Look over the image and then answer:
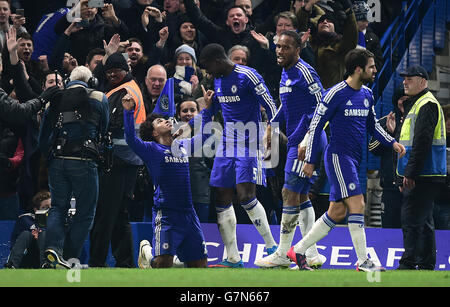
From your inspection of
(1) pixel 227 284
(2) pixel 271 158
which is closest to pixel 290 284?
(1) pixel 227 284

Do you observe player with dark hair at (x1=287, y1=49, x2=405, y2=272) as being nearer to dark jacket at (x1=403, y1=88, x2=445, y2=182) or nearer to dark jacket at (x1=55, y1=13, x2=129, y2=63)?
dark jacket at (x1=403, y1=88, x2=445, y2=182)

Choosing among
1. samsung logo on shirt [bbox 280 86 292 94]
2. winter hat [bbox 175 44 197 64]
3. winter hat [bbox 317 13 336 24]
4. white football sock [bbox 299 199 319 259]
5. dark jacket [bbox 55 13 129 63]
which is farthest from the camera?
dark jacket [bbox 55 13 129 63]

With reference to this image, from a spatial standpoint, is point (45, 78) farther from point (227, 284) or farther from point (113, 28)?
point (227, 284)

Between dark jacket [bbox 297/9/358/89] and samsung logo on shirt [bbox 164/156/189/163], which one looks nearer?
samsung logo on shirt [bbox 164/156/189/163]

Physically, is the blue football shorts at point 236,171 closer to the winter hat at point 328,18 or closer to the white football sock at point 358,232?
the white football sock at point 358,232

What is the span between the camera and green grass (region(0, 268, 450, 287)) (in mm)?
7453

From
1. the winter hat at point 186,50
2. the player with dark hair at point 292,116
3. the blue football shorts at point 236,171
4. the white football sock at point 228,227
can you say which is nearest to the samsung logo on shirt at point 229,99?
the player with dark hair at point 292,116

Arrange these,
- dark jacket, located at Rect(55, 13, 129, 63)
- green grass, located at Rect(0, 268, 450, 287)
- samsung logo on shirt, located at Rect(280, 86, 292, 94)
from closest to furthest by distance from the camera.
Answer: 1. green grass, located at Rect(0, 268, 450, 287)
2. samsung logo on shirt, located at Rect(280, 86, 292, 94)
3. dark jacket, located at Rect(55, 13, 129, 63)

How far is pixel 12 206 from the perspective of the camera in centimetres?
1157

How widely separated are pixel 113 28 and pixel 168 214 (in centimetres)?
429

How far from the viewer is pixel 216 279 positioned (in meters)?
7.91

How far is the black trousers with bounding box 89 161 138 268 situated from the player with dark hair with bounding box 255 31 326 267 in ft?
6.26

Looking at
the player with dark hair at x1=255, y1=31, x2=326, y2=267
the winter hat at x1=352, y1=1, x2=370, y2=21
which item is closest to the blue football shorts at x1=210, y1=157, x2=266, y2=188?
the player with dark hair at x1=255, y1=31, x2=326, y2=267

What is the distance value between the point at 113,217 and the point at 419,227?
3680 millimetres
